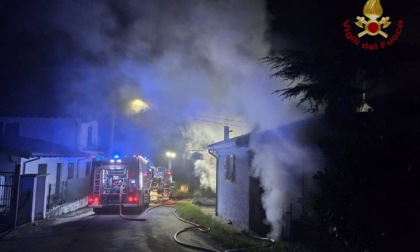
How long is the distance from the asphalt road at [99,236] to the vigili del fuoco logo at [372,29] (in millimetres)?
6222

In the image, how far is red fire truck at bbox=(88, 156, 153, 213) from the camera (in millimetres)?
16766

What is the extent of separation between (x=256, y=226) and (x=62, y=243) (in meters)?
5.69

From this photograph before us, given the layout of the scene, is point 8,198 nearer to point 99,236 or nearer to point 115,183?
point 99,236

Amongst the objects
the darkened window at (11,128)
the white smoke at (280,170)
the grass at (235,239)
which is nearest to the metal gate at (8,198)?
the grass at (235,239)

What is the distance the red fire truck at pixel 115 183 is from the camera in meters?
16.8

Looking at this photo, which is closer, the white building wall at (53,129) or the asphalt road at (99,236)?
the asphalt road at (99,236)

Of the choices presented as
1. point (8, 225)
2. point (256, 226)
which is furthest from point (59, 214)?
point (256, 226)

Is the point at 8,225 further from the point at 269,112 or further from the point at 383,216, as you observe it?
the point at 383,216

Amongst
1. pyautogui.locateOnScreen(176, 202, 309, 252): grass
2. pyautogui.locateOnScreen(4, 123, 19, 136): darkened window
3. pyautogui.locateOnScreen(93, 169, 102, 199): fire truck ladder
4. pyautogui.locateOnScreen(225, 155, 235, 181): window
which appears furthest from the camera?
pyautogui.locateOnScreen(4, 123, 19, 136): darkened window

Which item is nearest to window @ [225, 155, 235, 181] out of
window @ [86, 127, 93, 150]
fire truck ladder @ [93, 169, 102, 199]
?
fire truck ladder @ [93, 169, 102, 199]

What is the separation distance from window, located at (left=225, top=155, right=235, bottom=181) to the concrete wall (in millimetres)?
156

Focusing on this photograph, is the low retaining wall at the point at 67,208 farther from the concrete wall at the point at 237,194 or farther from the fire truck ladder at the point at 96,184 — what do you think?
the concrete wall at the point at 237,194

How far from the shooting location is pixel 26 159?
1566cm

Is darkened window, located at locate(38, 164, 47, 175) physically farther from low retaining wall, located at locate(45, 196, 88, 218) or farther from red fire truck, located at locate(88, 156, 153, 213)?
red fire truck, located at locate(88, 156, 153, 213)
